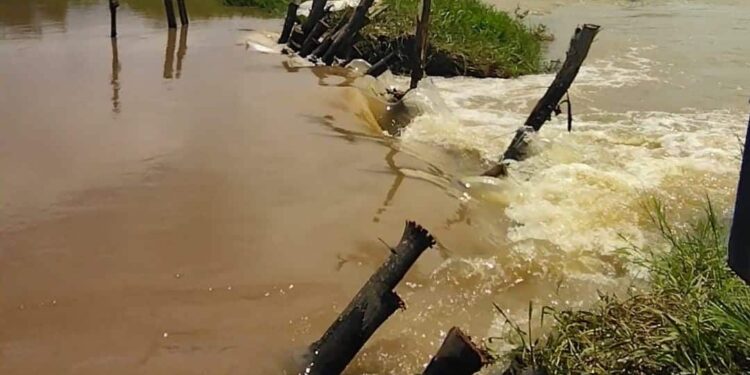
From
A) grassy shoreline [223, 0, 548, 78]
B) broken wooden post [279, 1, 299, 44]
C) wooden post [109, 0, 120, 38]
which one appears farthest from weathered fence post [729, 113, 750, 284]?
wooden post [109, 0, 120, 38]

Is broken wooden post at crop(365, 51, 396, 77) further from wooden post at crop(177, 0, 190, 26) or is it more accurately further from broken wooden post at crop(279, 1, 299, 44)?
wooden post at crop(177, 0, 190, 26)

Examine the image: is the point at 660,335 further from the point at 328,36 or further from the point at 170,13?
the point at 170,13

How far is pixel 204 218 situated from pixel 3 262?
1367mm

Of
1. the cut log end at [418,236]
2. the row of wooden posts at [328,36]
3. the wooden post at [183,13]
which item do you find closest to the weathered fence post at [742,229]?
the cut log end at [418,236]

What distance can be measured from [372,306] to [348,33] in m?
8.88

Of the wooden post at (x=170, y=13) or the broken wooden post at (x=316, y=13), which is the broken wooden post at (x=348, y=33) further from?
the wooden post at (x=170, y=13)

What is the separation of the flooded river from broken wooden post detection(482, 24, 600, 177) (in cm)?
17

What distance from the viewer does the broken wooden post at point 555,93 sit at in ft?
22.1

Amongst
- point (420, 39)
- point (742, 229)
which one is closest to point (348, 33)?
point (420, 39)

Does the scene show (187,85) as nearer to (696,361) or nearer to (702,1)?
(696,361)

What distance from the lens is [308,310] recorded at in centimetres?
454

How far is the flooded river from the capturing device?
4324 mm

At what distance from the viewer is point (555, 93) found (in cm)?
711

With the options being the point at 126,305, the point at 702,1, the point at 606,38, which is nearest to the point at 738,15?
the point at 702,1
